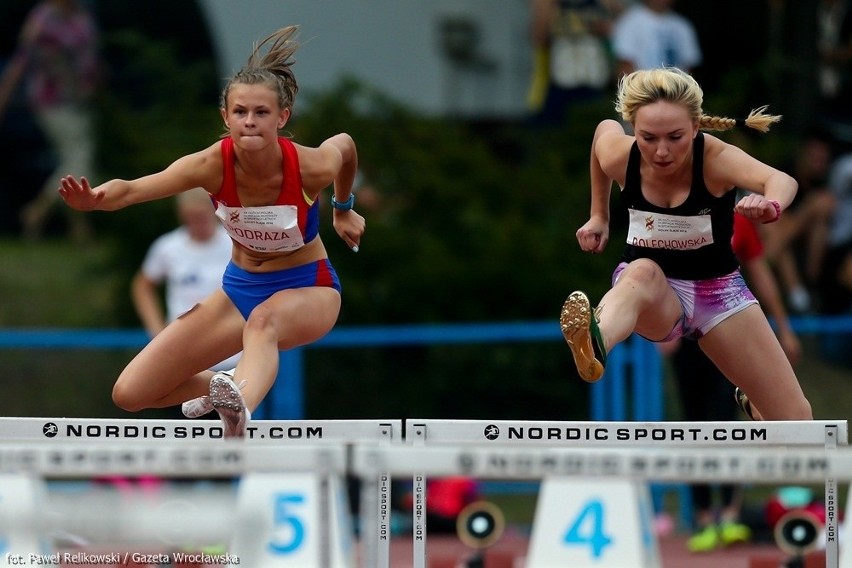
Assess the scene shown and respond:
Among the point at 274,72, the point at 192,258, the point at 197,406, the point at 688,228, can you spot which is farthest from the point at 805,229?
the point at 197,406

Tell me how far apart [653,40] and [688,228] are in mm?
4548

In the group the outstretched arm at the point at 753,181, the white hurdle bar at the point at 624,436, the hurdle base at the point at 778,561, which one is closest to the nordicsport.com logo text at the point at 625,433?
the white hurdle bar at the point at 624,436

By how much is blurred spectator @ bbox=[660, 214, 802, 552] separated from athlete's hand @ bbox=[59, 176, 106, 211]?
3715 millimetres

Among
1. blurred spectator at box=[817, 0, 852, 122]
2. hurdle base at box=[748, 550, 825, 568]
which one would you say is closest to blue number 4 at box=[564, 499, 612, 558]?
hurdle base at box=[748, 550, 825, 568]

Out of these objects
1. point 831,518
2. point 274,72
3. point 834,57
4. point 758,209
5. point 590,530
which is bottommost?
point 590,530

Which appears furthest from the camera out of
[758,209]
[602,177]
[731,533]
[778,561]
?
[731,533]

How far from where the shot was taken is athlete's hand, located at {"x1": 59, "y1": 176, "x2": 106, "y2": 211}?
5.85 meters

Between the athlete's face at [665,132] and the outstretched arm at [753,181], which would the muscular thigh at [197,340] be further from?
the outstretched arm at [753,181]

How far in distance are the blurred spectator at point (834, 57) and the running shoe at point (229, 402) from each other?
23.0 ft

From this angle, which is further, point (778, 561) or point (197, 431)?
point (778, 561)

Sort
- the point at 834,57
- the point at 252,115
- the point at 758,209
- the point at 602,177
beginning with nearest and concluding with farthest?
the point at 758,209 < the point at 252,115 < the point at 602,177 < the point at 834,57

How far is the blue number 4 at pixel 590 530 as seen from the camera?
509cm

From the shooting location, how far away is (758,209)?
18.5 ft

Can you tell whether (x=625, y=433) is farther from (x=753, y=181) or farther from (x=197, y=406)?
(x=197, y=406)
